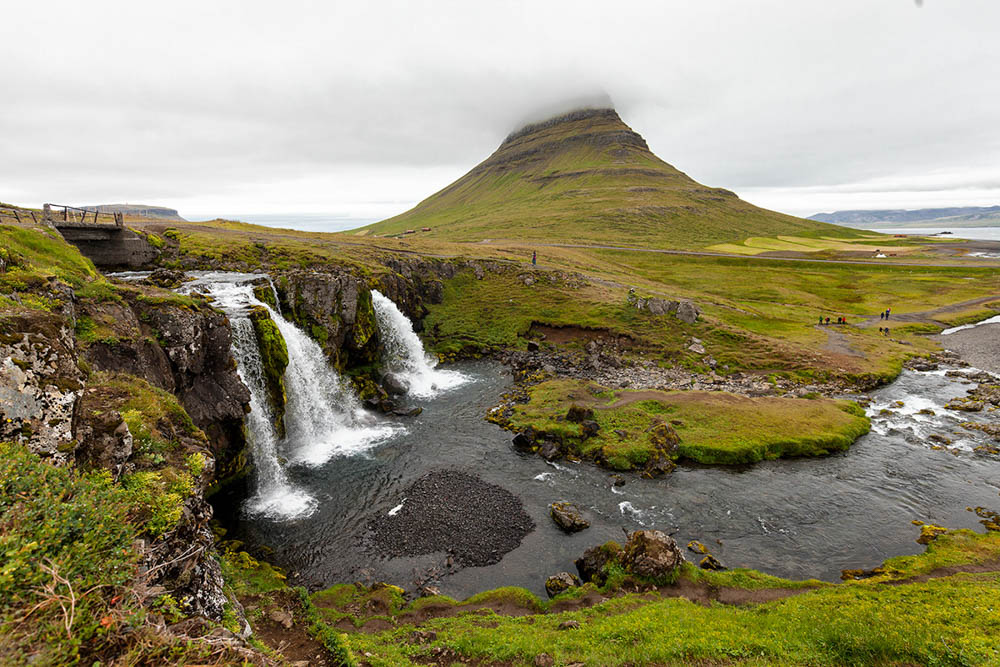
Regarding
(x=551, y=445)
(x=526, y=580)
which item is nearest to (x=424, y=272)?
(x=551, y=445)

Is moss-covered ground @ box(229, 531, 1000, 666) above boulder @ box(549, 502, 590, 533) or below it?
above

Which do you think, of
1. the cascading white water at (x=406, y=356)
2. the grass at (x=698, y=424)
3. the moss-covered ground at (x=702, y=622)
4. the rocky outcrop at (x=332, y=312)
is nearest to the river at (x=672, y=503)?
the grass at (x=698, y=424)

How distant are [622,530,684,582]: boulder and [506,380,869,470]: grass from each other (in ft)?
33.5

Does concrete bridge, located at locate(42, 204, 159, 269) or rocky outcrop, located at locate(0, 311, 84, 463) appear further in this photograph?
concrete bridge, located at locate(42, 204, 159, 269)

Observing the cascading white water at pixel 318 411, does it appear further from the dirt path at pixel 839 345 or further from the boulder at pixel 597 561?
the dirt path at pixel 839 345

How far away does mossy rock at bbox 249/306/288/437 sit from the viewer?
1361 inches

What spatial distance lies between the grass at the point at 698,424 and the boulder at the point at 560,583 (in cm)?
1167

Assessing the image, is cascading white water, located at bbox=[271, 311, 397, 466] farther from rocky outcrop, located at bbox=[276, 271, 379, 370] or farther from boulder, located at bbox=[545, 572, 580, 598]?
boulder, located at bbox=[545, 572, 580, 598]

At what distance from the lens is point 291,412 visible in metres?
36.6

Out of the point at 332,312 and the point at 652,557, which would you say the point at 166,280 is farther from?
the point at 652,557

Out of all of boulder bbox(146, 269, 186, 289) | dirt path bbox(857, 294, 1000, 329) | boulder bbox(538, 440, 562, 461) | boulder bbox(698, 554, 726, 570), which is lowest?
boulder bbox(698, 554, 726, 570)

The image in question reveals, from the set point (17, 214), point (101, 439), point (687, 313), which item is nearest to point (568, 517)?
point (101, 439)

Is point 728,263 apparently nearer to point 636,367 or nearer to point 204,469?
point 636,367

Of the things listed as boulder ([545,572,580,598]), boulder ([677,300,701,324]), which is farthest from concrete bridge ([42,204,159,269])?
boulder ([677,300,701,324])
